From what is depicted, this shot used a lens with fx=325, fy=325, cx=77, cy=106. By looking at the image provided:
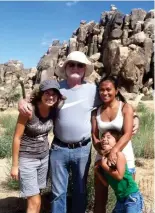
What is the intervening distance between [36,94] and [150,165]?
172 inches

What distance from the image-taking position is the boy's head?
3375 millimetres

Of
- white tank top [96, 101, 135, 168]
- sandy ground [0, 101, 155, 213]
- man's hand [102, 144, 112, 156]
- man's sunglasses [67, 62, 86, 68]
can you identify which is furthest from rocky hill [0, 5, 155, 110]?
man's hand [102, 144, 112, 156]

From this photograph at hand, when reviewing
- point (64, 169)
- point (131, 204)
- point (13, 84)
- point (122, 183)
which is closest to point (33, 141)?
point (64, 169)

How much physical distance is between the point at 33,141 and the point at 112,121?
920 millimetres

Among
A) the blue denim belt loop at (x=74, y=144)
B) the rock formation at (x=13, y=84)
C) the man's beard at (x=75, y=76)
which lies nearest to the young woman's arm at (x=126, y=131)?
the blue denim belt loop at (x=74, y=144)

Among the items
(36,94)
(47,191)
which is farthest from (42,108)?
(47,191)

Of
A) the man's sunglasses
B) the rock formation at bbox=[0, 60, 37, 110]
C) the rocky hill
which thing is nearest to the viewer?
the man's sunglasses

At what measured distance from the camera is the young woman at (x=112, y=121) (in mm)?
3375

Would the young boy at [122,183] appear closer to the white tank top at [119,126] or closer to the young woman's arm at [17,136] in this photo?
the white tank top at [119,126]

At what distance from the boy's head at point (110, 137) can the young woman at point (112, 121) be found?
0.04 meters

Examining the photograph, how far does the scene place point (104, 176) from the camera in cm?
346

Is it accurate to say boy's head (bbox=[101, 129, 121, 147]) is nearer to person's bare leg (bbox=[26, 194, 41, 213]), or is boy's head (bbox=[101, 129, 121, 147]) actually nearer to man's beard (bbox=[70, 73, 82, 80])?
man's beard (bbox=[70, 73, 82, 80])

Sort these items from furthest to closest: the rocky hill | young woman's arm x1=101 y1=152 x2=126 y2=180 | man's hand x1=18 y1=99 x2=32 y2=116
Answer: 1. the rocky hill
2. man's hand x1=18 y1=99 x2=32 y2=116
3. young woman's arm x1=101 y1=152 x2=126 y2=180

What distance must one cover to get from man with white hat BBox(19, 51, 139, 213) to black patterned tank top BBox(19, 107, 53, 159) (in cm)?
16
